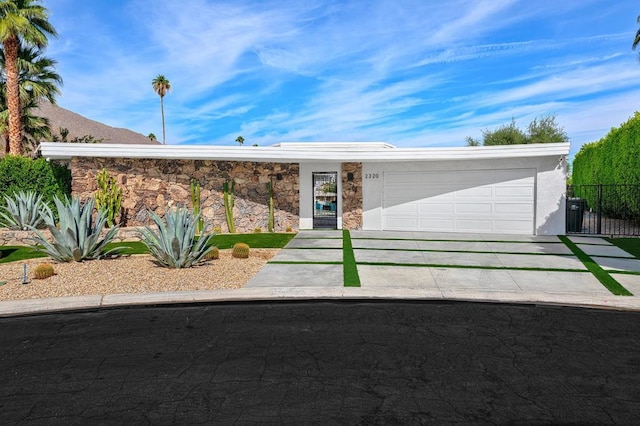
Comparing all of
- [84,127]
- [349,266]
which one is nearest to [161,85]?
[349,266]

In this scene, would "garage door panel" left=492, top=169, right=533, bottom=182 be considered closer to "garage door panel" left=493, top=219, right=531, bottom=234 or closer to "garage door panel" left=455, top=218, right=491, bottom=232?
"garage door panel" left=493, top=219, right=531, bottom=234

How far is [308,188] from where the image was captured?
18188 mm

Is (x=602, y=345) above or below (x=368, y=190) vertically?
below

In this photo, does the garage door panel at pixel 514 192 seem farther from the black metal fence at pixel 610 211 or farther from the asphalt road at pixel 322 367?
the asphalt road at pixel 322 367

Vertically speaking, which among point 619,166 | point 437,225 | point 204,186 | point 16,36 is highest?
point 16,36

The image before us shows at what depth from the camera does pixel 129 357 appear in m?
5.02

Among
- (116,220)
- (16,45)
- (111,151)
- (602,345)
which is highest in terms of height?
(16,45)

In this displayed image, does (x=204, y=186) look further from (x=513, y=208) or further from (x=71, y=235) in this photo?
(x=513, y=208)

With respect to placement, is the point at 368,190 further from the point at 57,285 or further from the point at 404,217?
the point at 57,285

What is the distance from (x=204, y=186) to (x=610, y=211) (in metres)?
20.8

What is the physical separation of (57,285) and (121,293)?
5.02ft

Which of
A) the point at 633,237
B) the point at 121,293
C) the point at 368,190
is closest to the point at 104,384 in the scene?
the point at 121,293

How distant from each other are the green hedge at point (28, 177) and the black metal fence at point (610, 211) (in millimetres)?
20506

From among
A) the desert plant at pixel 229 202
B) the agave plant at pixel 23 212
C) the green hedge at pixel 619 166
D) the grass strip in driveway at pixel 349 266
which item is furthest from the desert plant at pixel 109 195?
the green hedge at pixel 619 166
